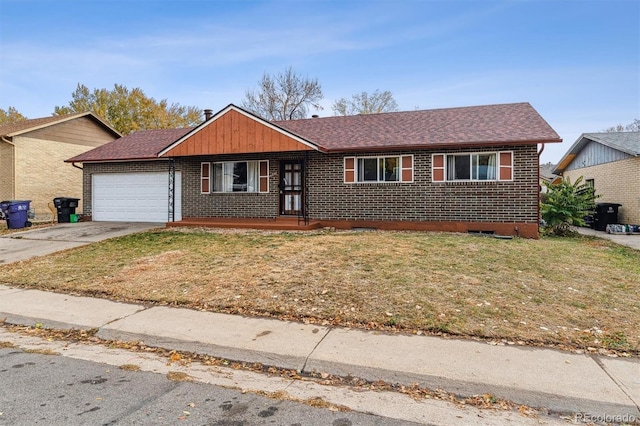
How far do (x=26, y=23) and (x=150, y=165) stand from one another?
7.94 m

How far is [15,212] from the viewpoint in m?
15.1

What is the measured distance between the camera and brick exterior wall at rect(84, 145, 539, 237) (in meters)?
12.0

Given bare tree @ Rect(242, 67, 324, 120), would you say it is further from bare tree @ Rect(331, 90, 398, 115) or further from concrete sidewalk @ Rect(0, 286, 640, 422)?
concrete sidewalk @ Rect(0, 286, 640, 422)

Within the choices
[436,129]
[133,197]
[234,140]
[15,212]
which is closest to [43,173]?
[15,212]

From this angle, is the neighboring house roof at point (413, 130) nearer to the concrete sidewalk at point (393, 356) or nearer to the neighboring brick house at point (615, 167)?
the neighboring brick house at point (615, 167)

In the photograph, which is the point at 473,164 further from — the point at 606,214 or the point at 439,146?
the point at 606,214

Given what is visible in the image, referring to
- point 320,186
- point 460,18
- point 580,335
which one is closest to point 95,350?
point 580,335

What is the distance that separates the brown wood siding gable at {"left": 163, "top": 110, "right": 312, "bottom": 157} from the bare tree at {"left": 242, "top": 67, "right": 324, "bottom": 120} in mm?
22458

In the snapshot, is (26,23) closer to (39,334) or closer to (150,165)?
(150,165)

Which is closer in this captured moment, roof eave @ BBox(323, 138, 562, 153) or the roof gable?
roof eave @ BBox(323, 138, 562, 153)

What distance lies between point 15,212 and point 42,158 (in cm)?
709

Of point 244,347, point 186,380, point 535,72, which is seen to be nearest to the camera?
point 186,380

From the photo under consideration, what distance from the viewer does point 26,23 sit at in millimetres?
16312

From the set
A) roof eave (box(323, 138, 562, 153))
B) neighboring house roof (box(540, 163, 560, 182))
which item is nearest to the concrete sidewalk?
roof eave (box(323, 138, 562, 153))
